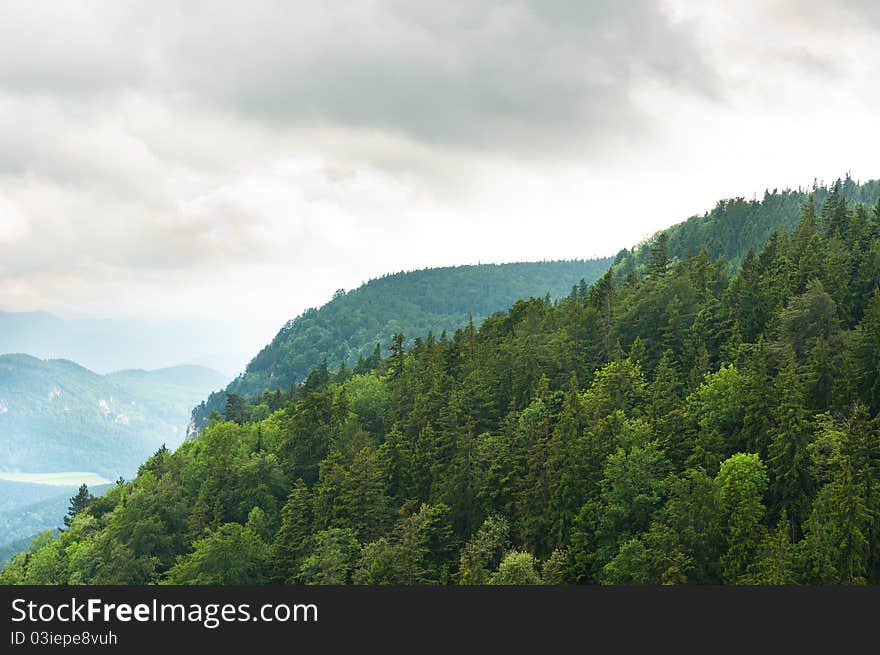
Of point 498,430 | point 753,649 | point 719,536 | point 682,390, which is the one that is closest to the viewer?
point 753,649

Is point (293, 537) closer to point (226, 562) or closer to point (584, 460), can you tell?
point (226, 562)

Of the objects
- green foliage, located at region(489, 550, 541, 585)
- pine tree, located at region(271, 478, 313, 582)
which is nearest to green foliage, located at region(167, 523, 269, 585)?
pine tree, located at region(271, 478, 313, 582)

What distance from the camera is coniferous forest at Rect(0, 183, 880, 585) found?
6775 cm

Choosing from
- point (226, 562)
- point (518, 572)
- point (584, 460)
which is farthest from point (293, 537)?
point (518, 572)

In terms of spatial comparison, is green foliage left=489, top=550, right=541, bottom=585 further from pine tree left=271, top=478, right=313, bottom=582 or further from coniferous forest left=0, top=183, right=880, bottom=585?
pine tree left=271, top=478, right=313, bottom=582

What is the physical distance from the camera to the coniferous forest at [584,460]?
67.8 metres

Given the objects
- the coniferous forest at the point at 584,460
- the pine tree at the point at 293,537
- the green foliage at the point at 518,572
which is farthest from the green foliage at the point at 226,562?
the green foliage at the point at 518,572

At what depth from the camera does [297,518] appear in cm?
10019

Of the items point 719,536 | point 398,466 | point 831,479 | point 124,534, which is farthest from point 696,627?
point 124,534

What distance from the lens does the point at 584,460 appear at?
8069cm

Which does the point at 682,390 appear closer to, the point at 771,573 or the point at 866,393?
the point at 866,393

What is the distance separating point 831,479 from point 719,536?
10.6 meters

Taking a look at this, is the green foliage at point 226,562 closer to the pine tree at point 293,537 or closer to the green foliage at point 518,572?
the pine tree at point 293,537

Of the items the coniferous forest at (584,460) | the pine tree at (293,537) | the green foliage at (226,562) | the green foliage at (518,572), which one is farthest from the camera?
the pine tree at (293,537)
